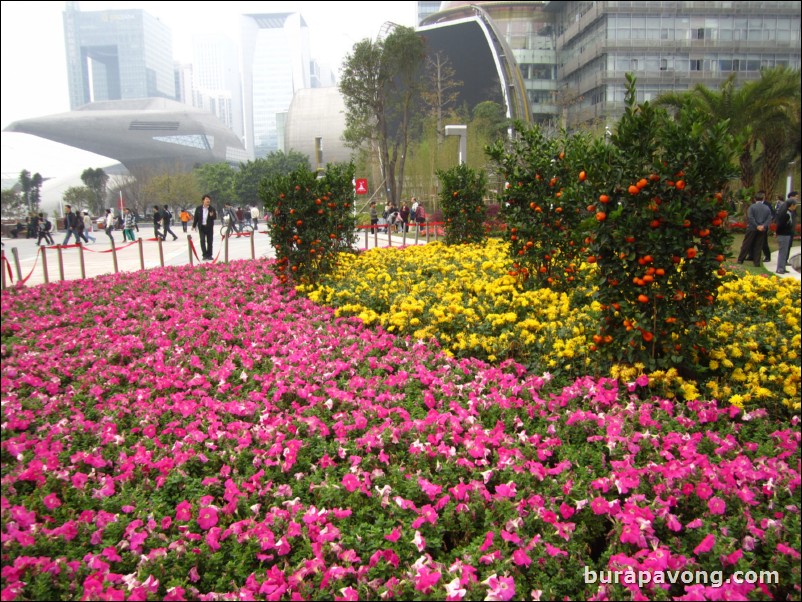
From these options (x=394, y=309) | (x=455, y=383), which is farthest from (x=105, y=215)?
(x=455, y=383)

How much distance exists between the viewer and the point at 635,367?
327cm

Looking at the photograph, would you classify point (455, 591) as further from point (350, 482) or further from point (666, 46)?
point (666, 46)

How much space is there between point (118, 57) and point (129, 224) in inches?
896

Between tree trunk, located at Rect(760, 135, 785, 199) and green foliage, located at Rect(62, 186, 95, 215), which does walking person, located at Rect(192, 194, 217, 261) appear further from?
tree trunk, located at Rect(760, 135, 785, 199)

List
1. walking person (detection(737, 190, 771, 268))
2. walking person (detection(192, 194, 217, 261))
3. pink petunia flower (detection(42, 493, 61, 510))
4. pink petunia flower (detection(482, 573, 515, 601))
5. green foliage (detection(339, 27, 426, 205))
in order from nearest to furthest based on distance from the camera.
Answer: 1. pink petunia flower (detection(482, 573, 515, 601))
2. pink petunia flower (detection(42, 493, 61, 510))
3. walking person (detection(737, 190, 771, 268))
4. walking person (detection(192, 194, 217, 261))
5. green foliage (detection(339, 27, 426, 205))

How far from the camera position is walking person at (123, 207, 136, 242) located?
67.5 feet

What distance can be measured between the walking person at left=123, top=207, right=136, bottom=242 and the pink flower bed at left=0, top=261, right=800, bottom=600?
18237mm

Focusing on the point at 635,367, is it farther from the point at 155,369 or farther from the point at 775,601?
the point at 155,369

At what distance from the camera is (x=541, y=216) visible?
5.51 metres

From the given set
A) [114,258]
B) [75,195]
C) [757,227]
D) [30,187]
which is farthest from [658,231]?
[114,258]

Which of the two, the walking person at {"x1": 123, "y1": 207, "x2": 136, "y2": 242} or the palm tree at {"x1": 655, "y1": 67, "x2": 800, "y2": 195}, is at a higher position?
the palm tree at {"x1": 655, "y1": 67, "x2": 800, "y2": 195}

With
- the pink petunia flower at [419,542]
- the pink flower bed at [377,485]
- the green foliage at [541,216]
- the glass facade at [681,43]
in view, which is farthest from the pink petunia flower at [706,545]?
the glass facade at [681,43]

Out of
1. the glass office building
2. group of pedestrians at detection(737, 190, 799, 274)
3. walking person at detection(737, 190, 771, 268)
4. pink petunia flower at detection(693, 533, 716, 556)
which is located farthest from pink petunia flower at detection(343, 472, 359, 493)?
the glass office building

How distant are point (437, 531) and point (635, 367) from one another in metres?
1.66
